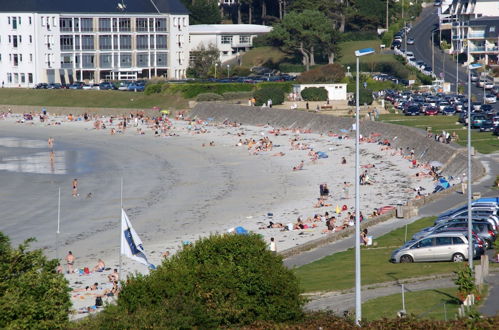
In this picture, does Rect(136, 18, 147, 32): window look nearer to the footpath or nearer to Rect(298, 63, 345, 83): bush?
Rect(298, 63, 345, 83): bush

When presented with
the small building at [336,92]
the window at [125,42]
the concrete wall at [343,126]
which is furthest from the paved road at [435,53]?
the window at [125,42]

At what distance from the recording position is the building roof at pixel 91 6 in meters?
131

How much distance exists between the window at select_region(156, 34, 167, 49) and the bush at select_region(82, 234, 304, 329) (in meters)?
116

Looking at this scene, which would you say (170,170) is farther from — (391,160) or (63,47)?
(63,47)

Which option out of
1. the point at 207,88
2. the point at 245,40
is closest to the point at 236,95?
the point at 207,88

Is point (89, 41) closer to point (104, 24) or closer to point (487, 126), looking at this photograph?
point (104, 24)

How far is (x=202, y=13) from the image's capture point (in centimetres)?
15688

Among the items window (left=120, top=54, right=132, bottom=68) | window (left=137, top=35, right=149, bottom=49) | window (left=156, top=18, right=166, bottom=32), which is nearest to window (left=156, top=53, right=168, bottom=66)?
window (left=137, top=35, right=149, bottom=49)

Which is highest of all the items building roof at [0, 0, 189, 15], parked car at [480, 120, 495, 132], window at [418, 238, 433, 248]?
building roof at [0, 0, 189, 15]

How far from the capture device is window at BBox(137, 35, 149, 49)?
137m

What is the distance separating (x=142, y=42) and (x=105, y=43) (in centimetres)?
524

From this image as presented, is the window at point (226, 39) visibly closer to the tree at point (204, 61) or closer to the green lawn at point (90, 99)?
the tree at point (204, 61)

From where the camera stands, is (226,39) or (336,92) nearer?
(336,92)

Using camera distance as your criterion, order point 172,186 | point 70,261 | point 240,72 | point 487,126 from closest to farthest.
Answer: point 70,261
point 172,186
point 487,126
point 240,72
